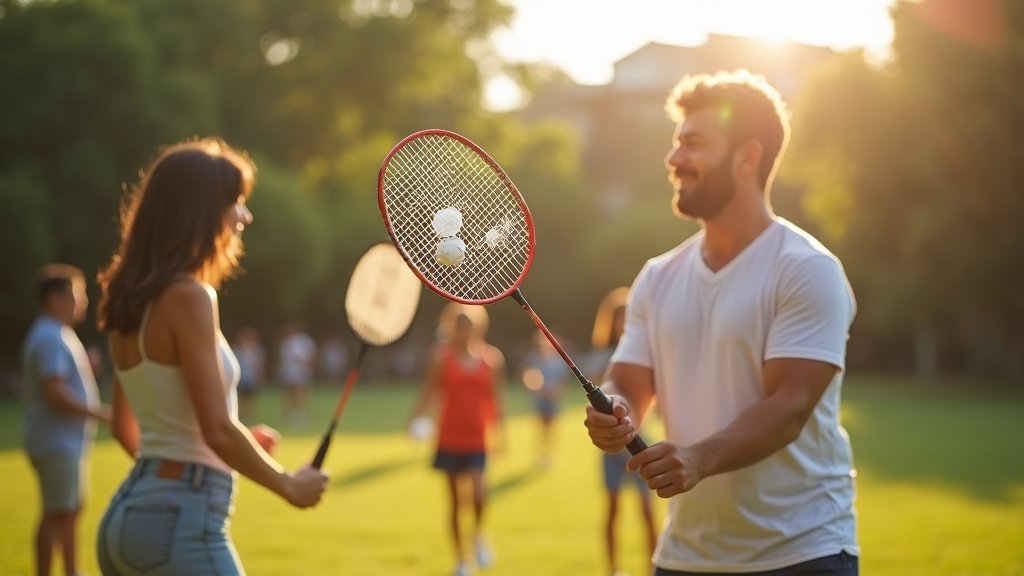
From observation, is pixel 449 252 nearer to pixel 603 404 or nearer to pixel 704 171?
pixel 603 404

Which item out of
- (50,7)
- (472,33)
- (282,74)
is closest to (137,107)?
(50,7)

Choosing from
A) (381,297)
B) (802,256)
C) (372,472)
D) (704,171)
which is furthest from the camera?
(372,472)

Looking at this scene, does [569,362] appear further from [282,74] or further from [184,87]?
[282,74]

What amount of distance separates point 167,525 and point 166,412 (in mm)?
388

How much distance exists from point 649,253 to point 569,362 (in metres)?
46.7

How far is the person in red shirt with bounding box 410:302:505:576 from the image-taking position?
33.1 feet

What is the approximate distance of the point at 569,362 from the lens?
141 inches

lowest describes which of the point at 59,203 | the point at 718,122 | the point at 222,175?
the point at 222,175

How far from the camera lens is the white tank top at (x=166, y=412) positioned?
3.86 m

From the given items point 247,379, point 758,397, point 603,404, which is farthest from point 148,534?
point 247,379

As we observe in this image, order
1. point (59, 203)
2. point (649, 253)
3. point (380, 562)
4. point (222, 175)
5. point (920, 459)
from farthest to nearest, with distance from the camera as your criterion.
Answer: point (649, 253)
point (59, 203)
point (920, 459)
point (380, 562)
point (222, 175)

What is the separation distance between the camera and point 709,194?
4.16 m

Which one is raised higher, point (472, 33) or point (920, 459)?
point (472, 33)

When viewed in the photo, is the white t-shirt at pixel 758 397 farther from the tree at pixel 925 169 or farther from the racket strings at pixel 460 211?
the tree at pixel 925 169
